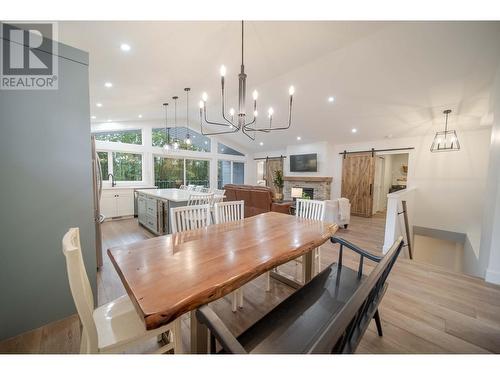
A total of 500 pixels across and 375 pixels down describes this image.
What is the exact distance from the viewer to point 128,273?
39.3 inches

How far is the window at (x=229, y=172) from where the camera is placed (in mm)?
8664

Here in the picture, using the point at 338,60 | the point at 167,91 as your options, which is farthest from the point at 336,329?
the point at 167,91

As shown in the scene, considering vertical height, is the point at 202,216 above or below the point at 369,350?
above

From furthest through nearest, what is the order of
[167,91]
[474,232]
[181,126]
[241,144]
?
[241,144] < [181,126] < [474,232] < [167,91]

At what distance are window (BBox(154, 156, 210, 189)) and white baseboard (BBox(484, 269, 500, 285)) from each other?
728 centimetres

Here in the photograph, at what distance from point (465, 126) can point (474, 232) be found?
2.40 meters

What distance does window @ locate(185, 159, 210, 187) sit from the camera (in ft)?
25.1

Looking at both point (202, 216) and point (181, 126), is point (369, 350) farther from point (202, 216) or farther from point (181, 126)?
point (181, 126)

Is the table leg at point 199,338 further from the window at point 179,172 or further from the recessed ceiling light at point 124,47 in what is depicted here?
the window at point 179,172

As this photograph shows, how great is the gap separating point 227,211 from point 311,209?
3.48ft

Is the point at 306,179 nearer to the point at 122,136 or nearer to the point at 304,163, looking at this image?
the point at 304,163

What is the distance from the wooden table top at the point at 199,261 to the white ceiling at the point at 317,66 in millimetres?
2051

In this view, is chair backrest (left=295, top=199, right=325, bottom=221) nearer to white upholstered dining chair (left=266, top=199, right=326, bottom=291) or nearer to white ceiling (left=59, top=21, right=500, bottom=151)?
white upholstered dining chair (left=266, top=199, right=326, bottom=291)
